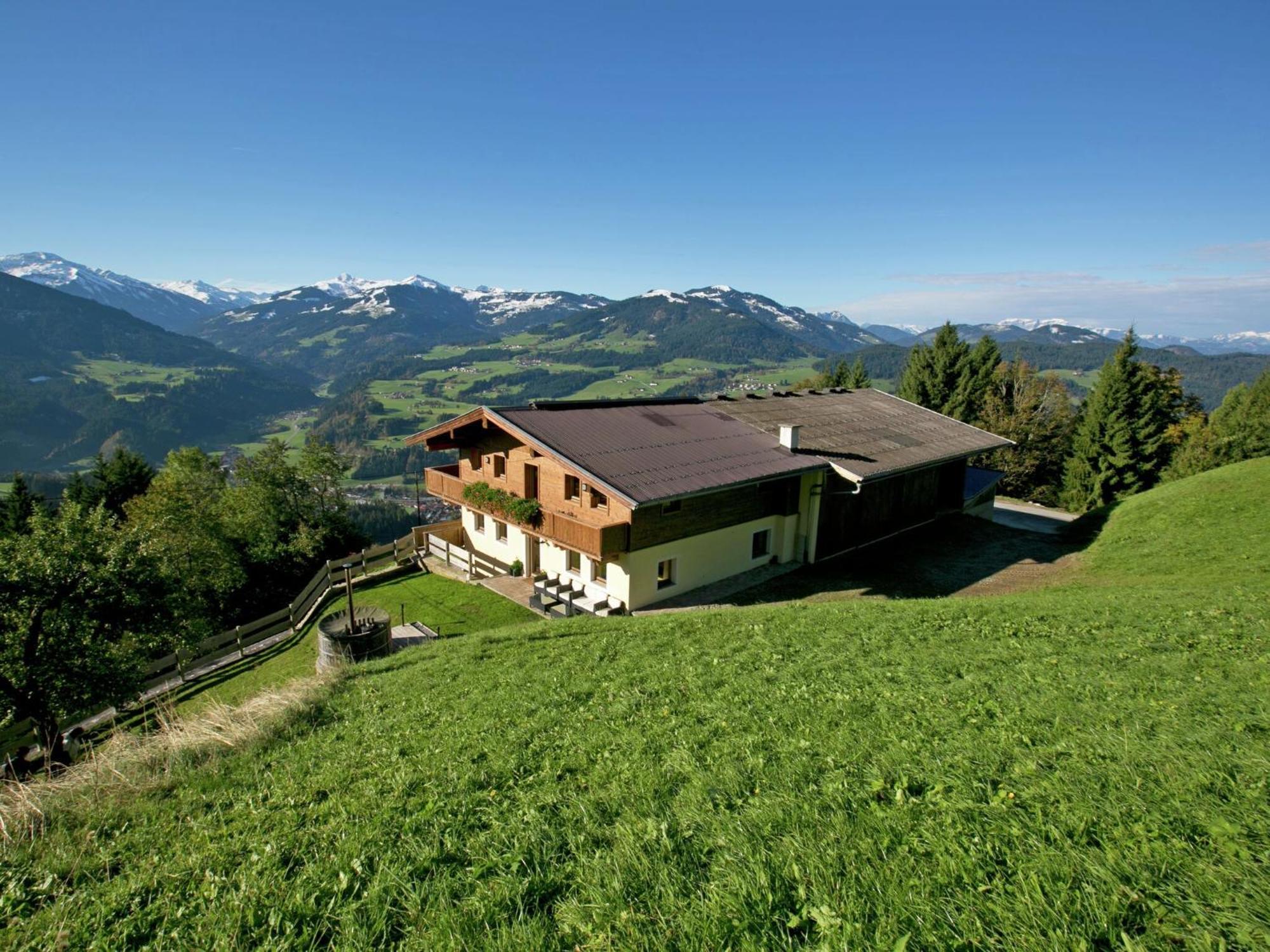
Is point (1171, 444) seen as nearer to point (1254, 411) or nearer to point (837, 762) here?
point (1254, 411)

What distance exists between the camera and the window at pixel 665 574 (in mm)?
20922

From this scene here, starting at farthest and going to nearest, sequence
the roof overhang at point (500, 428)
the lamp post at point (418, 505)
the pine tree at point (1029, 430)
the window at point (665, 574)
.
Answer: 1. the pine tree at point (1029, 430)
2. the lamp post at point (418, 505)
3. the window at point (665, 574)
4. the roof overhang at point (500, 428)

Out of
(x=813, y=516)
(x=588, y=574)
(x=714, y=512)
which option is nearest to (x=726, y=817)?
(x=714, y=512)

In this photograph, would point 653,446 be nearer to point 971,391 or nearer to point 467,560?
point 467,560

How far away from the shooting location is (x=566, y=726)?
7.87 metres

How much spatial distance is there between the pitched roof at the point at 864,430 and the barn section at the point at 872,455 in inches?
2.4

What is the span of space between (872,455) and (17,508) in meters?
48.5

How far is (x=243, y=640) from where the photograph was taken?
21.8 metres

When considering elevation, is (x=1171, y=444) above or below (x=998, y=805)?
below

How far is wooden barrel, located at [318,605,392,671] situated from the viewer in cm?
1569

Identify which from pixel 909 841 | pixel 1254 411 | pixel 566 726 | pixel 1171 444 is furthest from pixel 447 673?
pixel 1254 411

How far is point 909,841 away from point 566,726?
447 centimetres

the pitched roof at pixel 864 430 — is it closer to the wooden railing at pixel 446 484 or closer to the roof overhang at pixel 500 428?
the roof overhang at pixel 500 428

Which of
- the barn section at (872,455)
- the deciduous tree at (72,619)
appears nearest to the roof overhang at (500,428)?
the barn section at (872,455)
